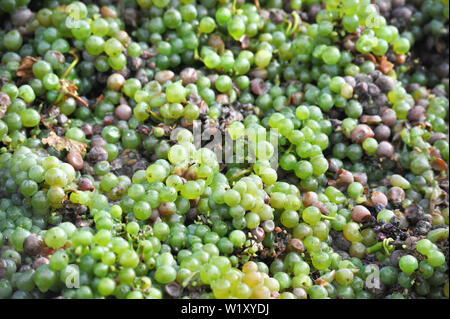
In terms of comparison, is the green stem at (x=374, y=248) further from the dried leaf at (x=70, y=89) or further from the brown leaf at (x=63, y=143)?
the dried leaf at (x=70, y=89)

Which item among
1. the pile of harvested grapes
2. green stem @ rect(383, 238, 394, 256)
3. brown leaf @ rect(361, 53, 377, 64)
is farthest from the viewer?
brown leaf @ rect(361, 53, 377, 64)

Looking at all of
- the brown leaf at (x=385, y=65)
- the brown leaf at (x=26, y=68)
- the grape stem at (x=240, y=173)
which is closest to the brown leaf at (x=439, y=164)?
the brown leaf at (x=385, y=65)

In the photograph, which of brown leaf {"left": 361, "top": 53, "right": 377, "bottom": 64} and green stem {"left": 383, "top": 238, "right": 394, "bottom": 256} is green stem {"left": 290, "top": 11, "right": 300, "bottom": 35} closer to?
brown leaf {"left": 361, "top": 53, "right": 377, "bottom": 64}

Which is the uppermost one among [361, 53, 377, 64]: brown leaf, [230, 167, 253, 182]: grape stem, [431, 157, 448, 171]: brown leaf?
[361, 53, 377, 64]: brown leaf

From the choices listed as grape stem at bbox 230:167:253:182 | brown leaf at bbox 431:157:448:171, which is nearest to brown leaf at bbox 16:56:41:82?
grape stem at bbox 230:167:253:182

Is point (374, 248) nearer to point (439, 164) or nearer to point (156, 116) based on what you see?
point (439, 164)
